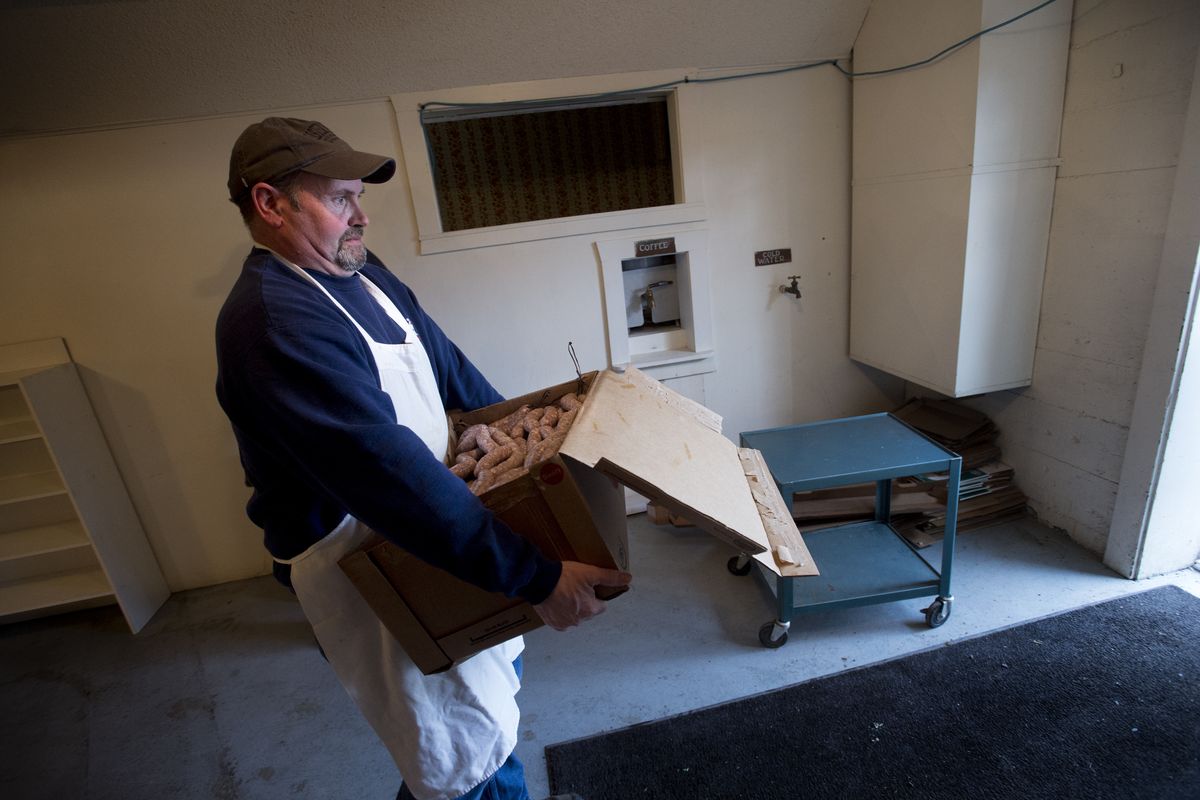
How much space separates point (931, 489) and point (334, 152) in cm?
245

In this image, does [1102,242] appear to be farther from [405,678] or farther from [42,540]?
[42,540]

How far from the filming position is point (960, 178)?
78.1 inches

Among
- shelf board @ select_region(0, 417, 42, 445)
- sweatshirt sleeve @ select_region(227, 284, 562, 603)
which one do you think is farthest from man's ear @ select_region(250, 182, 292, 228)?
shelf board @ select_region(0, 417, 42, 445)

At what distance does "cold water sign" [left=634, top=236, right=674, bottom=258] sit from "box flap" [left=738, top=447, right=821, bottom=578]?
4.62ft

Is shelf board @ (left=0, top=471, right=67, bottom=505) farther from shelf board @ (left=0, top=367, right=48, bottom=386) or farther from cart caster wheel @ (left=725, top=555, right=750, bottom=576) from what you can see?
cart caster wheel @ (left=725, top=555, right=750, bottom=576)

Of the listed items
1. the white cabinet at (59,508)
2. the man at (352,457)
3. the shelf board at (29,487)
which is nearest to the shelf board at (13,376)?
the white cabinet at (59,508)

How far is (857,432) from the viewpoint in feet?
6.50

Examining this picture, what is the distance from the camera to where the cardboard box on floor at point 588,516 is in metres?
0.87

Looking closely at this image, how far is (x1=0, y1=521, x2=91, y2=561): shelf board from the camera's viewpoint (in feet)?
7.51

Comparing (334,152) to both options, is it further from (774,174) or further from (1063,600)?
(1063,600)

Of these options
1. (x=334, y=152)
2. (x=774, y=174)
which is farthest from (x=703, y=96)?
(x=334, y=152)

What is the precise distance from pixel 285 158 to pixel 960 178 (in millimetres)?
2126

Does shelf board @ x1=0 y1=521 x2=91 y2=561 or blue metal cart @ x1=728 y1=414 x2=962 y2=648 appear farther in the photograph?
shelf board @ x1=0 y1=521 x2=91 y2=561

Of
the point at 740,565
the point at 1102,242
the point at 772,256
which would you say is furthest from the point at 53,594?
the point at 1102,242
